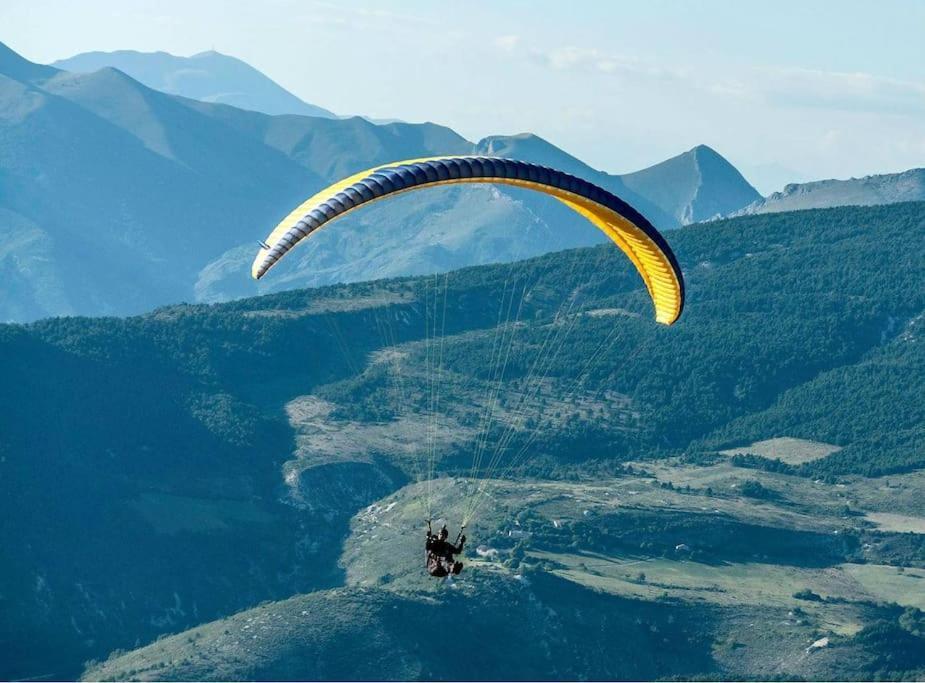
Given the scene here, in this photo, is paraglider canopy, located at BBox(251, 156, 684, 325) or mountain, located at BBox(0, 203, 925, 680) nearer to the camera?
paraglider canopy, located at BBox(251, 156, 684, 325)

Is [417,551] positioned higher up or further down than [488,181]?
further down

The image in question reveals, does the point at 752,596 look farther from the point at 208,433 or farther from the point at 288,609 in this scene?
the point at 208,433

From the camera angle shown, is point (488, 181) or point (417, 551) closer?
point (488, 181)

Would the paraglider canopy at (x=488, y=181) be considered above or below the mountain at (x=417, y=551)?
above

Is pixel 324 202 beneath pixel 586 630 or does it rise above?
above

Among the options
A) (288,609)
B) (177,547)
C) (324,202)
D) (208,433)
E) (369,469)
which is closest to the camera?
(324,202)

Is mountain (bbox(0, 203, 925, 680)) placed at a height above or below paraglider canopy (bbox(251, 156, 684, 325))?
below

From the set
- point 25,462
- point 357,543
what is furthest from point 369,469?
point 25,462

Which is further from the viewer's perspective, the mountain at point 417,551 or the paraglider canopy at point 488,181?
the mountain at point 417,551
